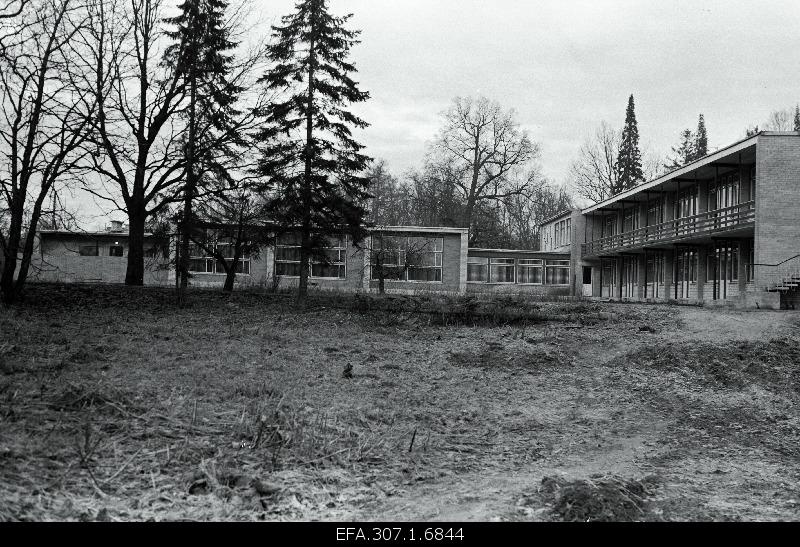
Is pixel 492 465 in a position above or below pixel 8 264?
below

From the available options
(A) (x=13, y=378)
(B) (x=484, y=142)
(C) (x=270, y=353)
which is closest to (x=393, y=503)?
Answer: (A) (x=13, y=378)

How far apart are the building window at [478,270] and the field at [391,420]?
31.2 metres

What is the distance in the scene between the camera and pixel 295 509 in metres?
5.44

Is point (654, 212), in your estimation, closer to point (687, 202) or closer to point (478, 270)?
point (687, 202)

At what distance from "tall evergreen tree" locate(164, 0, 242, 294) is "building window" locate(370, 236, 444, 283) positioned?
1647 centimetres

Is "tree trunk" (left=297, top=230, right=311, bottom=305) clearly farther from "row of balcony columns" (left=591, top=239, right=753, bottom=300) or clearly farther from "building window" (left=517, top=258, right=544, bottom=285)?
"building window" (left=517, top=258, right=544, bottom=285)

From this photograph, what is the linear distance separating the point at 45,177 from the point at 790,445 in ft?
51.7

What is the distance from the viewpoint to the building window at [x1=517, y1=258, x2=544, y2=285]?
164 ft

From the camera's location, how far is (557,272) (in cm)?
5059

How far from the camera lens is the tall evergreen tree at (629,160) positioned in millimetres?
62469

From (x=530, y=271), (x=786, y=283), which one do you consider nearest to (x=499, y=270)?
(x=530, y=271)

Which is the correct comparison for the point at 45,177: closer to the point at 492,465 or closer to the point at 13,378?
the point at 13,378

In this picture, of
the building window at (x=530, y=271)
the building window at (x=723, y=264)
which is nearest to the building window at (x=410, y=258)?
the building window at (x=530, y=271)

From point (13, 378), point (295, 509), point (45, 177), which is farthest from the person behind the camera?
point (45, 177)
